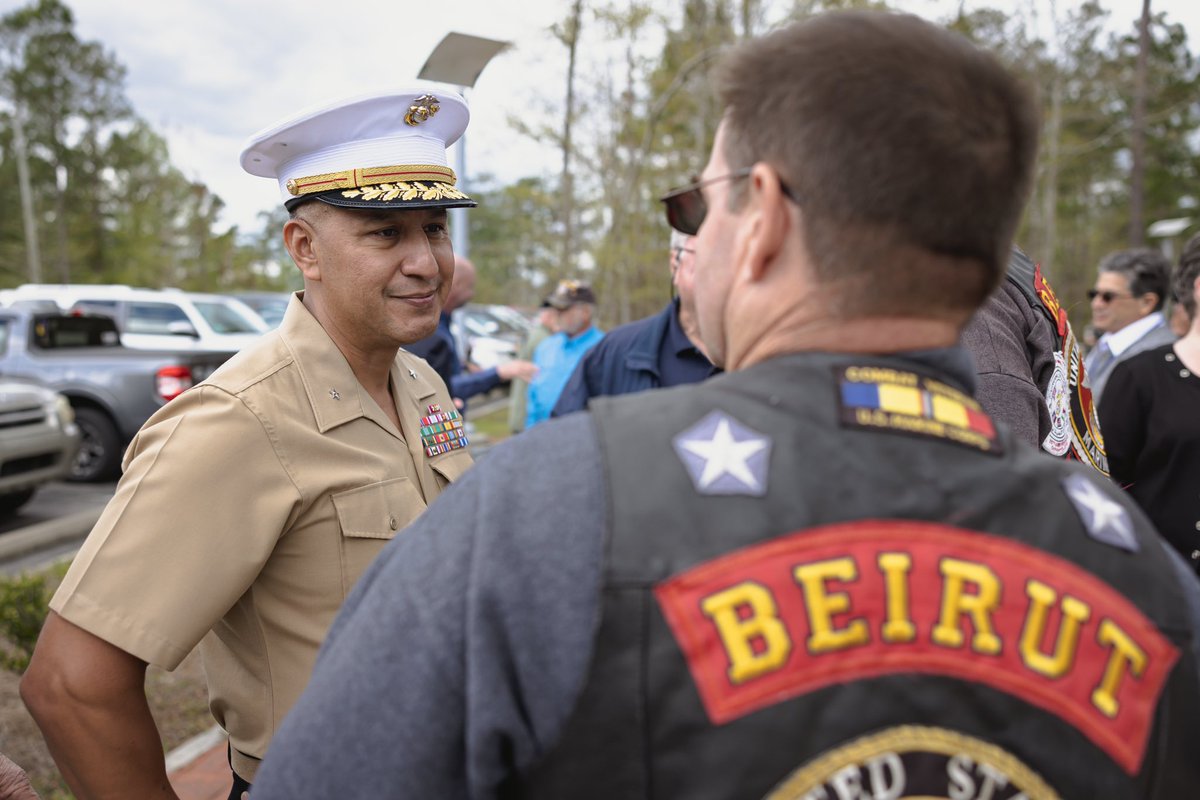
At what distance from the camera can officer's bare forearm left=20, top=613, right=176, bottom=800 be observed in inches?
60.9

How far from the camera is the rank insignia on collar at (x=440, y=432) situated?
217 cm

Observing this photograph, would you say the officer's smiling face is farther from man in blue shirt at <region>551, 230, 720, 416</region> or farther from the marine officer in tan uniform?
man in blue shirt at <region>551, 230, 720, 416</region>

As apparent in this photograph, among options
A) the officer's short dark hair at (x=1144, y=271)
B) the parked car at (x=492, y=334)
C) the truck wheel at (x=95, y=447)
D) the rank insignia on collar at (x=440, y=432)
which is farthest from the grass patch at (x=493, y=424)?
the rank insignia on collar at (x=440, y=432)

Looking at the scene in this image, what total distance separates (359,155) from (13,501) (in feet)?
24.8

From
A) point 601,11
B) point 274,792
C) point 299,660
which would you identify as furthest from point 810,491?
point 601,11

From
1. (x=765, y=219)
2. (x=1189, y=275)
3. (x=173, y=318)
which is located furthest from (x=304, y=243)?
(x=173, y=318)

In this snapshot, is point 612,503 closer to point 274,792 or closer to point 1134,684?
point 274,792

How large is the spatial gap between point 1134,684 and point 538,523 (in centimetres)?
65

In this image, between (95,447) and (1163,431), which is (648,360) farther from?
(95,447)

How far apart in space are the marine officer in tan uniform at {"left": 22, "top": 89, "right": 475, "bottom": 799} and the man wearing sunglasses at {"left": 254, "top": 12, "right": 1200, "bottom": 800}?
0.75 meters

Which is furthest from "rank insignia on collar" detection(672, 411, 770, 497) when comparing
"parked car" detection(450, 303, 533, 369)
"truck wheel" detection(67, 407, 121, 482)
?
"parked car" detection(450, 303, 533, 369)

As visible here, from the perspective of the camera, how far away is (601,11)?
1423cm

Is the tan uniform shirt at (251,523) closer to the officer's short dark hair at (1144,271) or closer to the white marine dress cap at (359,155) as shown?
the white marine dress cap at (359,155)

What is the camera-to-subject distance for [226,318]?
39.5 feet
